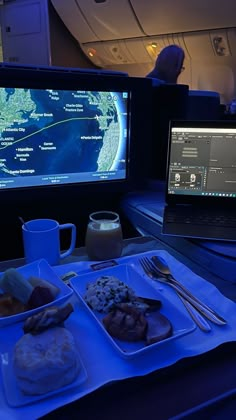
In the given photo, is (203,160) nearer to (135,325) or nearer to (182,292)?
(182,292)

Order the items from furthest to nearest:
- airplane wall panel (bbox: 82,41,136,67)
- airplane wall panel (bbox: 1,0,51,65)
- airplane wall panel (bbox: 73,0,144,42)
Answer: airplane wall panel (bbox: 82,41,136,67), airplane wall panel (bbox: 1,0,51,65), airplane wall panel (bbox: 73,0,144,42)

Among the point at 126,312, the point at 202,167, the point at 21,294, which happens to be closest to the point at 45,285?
the point at 21,294

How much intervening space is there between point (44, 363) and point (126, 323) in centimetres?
13

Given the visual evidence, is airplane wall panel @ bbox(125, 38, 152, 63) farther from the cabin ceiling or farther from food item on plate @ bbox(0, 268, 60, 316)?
food item on plate @ bbox(0, 268, 60, 316)

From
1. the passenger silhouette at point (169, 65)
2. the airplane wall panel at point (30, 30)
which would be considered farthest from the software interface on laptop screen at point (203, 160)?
the airplane wall panel at point (30, 30)

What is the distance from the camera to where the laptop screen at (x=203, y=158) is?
35.7 inches

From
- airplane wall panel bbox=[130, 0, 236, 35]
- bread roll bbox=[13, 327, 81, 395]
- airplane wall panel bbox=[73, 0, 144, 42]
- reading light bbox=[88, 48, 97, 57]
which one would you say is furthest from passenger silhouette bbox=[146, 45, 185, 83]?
reading light bbox=[88, 48, 97, 57]

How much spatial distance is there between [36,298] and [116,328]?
0.42 ft

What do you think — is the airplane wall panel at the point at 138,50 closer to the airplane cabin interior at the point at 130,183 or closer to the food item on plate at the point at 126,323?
the airplane cabin interior at the point at 130,183

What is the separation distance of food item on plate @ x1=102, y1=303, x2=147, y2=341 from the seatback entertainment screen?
1.55 ft

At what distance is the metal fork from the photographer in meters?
0.51

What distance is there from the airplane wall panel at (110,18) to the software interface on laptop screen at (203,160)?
357cm

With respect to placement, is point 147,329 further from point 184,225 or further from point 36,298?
point 184,225

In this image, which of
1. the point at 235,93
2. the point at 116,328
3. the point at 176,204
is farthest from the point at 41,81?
the point at 235,93
